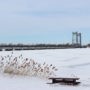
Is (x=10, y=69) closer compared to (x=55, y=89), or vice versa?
(x=55, y=89)

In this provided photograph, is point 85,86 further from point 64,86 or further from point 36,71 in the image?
point 36,71

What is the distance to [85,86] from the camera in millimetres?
11352

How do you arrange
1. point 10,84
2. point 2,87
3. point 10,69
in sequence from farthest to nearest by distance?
point 10,69, point 10,84, point 2,87

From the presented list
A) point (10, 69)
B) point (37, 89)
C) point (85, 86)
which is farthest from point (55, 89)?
point (10, 69)

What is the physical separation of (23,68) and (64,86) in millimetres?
2843

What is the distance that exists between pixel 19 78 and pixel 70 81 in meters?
1.67

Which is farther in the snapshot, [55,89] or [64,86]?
[64,86]

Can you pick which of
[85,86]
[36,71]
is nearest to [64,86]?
[85,86]

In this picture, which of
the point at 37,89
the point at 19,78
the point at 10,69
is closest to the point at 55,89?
the point at 37,89

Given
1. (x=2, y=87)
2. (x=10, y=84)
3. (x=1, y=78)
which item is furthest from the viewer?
(x=1, y=78)

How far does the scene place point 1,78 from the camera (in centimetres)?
1202

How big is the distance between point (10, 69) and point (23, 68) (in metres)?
0.49

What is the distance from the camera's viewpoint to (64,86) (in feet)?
36.7

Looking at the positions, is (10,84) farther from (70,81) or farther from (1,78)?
(70,81)
